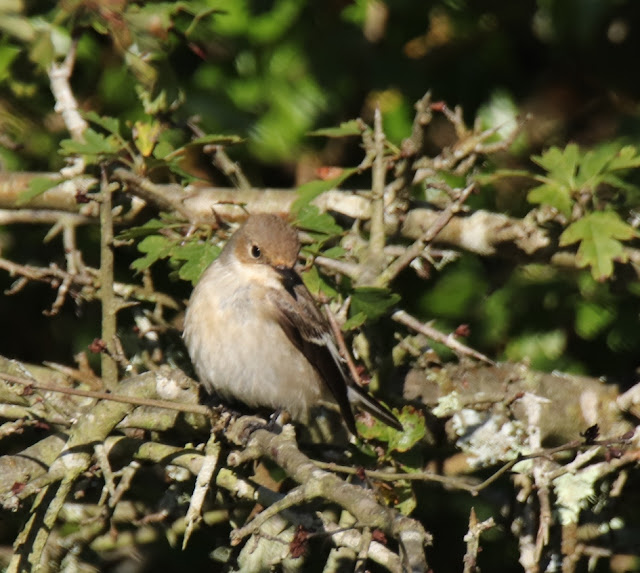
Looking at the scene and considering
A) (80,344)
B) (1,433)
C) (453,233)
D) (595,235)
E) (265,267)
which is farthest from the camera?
(80,344)

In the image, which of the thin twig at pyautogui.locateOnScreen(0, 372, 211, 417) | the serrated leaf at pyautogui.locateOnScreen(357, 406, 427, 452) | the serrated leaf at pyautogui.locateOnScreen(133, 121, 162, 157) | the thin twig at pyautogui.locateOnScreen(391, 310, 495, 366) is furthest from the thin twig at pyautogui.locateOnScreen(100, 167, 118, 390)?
the thin twig at pyautogui.locateOnScreen(391, 310, 495, 366)

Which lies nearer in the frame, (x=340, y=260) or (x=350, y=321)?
(x=350, y=321)

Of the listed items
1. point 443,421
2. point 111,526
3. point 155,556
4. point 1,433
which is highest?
→ point 1,433

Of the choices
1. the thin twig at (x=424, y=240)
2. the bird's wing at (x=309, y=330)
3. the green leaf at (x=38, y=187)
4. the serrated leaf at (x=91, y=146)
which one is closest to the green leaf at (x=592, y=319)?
the thin twig at (x=424, y=240)

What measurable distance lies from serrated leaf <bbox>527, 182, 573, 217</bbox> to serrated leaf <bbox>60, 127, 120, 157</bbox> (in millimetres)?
1992

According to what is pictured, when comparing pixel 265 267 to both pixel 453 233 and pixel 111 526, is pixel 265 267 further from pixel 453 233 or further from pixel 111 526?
pixel 111 526

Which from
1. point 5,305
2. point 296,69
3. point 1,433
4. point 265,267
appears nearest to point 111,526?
point 1,433

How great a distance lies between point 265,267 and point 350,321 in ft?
2.62

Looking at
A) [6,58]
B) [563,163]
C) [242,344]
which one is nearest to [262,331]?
[242,344]

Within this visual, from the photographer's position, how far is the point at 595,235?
203 inches

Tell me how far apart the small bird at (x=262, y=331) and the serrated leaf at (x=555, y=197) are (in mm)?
1162

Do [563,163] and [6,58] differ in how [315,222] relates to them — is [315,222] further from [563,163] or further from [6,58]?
[6,58]

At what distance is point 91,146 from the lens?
513 cm

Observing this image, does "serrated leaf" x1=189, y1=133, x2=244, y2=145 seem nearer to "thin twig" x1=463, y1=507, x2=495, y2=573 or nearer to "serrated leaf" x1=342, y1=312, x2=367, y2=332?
"serrated leaf" x1=342, y1=312, x2=367, y2=332
